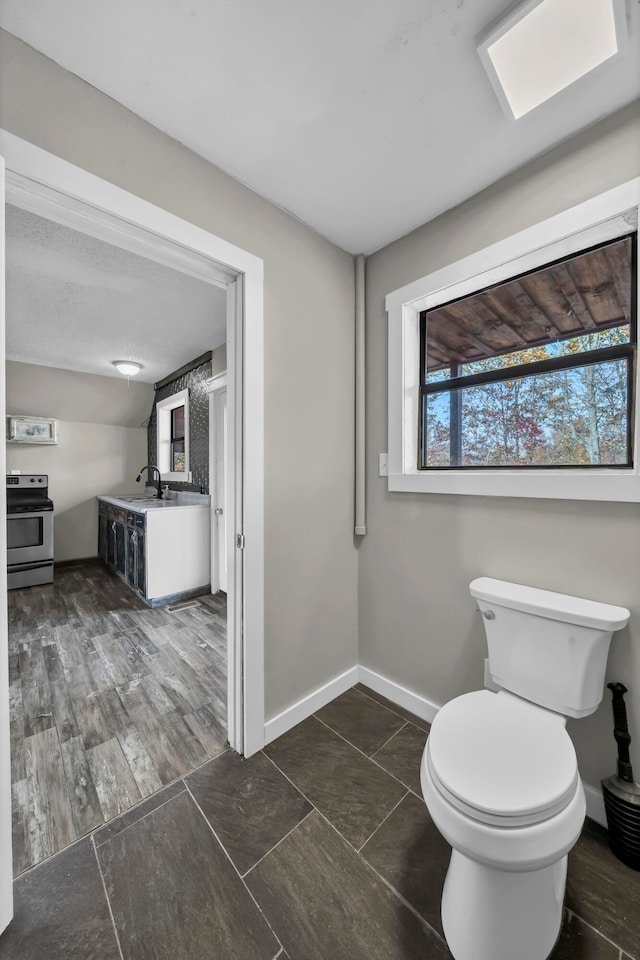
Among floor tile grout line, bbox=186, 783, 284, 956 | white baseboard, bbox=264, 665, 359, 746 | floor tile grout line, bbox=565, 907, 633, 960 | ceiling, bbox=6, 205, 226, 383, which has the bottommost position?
floor tile grout line, bbox=565, 907, 633, 960

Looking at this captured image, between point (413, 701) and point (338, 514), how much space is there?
1005 mm

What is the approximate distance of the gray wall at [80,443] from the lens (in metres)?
4.18

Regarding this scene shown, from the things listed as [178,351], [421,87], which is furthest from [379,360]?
[178,351]

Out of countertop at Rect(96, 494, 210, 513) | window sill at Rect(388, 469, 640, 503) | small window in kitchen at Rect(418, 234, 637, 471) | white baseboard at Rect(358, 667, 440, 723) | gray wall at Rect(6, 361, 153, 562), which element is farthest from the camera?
gray wall at Rect(6, 361, 153, 562)

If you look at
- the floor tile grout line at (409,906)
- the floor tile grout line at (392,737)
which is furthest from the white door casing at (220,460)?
the floor tile grout line at (409,906)

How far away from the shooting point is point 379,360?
6.41ft

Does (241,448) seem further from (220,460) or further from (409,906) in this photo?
(220,460)

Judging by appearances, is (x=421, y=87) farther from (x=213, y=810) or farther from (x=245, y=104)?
(x=213, y=810)

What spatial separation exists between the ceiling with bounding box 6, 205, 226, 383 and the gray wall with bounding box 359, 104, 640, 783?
3.71ft

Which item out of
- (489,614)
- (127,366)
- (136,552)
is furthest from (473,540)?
(127,366)

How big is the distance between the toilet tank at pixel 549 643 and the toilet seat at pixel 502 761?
11cm

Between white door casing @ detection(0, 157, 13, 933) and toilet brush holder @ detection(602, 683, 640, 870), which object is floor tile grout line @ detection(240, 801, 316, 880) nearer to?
white door casing @ detection(0, 157, 13, 933)

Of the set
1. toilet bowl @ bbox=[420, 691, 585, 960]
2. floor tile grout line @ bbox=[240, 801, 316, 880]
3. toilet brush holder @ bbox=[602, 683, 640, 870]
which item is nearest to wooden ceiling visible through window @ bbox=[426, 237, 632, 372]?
toilet brush holder @ bbox=[602, 683, 640, 870]

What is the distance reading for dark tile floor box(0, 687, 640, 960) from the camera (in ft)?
3.08
